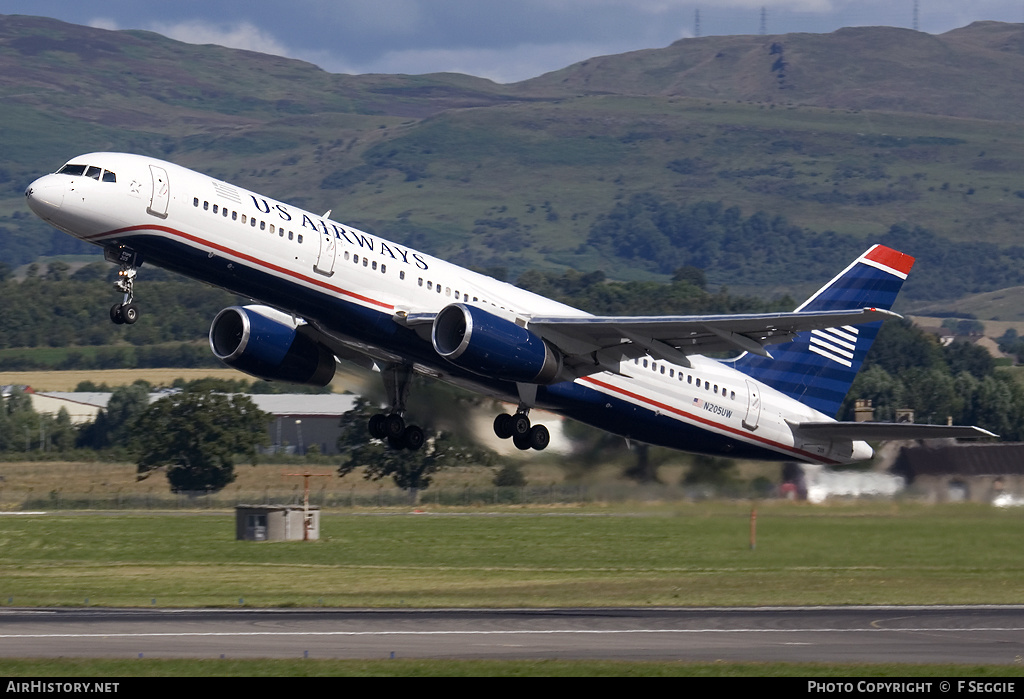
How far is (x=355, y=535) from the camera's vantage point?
178 feet

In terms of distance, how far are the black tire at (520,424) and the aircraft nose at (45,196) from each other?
13.4 meters

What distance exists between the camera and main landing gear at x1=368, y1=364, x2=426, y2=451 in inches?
1575

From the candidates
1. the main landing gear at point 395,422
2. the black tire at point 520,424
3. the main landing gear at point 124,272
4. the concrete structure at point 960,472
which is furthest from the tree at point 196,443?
the main landing gear at point 124,272

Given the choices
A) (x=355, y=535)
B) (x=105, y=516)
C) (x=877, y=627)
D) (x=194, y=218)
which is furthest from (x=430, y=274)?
(x=105, y=516)

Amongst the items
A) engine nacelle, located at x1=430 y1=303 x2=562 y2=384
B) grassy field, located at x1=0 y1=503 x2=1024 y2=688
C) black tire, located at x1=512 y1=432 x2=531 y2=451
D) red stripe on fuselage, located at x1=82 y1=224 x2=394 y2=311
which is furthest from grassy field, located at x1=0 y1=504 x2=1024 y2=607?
red stripe on fuselage, located at x1=82 y1=224 x2=394 y2=311

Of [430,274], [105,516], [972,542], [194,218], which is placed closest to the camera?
[194,218]

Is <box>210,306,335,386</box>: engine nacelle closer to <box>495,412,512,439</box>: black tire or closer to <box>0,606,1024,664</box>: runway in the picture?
<box>495,412,512,439</box>: black tire

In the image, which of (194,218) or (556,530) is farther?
(556,530)

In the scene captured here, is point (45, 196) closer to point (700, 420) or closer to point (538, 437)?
point (538, 437)

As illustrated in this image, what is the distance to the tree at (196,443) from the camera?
76.8 meters

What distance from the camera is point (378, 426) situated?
40.2m

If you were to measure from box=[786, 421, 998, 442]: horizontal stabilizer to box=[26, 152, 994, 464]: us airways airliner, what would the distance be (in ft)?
0.21

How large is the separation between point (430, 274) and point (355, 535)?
20.4 m
